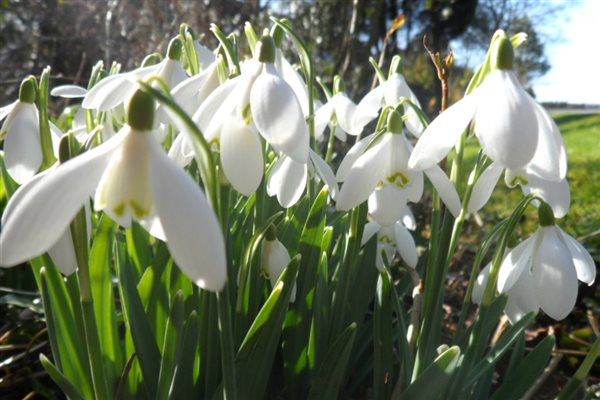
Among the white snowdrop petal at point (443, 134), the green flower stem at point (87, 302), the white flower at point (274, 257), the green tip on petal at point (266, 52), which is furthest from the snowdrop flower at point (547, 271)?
the green flower stem at point (87, 302)

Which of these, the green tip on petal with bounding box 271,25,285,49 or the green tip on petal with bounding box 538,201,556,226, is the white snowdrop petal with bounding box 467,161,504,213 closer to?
the green tip on petal with bounding box 538,201,556,226

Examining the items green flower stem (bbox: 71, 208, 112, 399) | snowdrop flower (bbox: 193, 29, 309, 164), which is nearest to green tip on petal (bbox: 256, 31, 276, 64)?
snowdrop flower (bbox: 193, 29, 309, 164)

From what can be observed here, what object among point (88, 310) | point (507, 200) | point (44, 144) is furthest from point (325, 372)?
point (507, 200)

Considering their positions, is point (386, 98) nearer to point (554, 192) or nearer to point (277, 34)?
point (277, 34)

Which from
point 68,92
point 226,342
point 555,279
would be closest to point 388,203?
point 555,279

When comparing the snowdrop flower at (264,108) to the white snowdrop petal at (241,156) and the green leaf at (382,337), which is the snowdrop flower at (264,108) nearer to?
the white snowdrop petal at (241,156)
